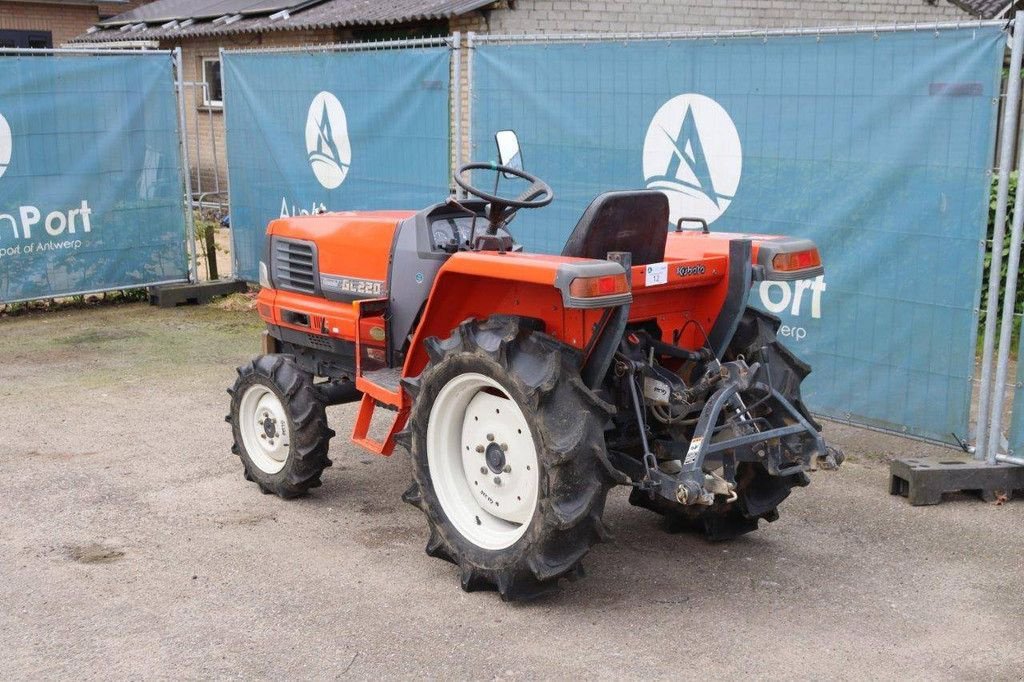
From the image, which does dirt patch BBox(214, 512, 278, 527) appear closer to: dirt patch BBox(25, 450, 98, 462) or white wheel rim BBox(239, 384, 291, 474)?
white wheel rim BBox(239, 384, 291, 474)

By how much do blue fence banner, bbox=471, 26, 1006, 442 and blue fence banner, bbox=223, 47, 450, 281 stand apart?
4.99 ft

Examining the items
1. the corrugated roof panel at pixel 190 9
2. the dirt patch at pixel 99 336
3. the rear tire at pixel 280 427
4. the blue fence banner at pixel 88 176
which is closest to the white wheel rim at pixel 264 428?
the rear tire at pixel 280 427

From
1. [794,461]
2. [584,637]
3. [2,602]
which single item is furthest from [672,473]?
[2,602]

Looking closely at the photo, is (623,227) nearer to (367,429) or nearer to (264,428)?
(367,429)

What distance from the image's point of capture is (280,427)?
218 inches

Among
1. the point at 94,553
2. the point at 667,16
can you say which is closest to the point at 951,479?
the point at 94,553

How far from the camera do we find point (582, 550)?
4.15 meters

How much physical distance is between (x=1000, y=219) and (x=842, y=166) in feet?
3.13

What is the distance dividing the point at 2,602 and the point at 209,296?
22.4 ft

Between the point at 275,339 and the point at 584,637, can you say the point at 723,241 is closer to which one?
the point at 584,637

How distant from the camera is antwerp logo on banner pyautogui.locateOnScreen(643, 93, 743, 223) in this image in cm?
673

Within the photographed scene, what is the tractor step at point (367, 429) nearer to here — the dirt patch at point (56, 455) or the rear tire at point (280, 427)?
the rear tire at point (280, 427)

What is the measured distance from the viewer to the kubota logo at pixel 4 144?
9.74 m

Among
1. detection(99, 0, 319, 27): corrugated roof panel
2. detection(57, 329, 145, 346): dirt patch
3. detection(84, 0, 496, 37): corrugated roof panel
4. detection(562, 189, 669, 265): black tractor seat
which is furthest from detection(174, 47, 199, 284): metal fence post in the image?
detection(99, 0, 319, 27): corrugated roof panel
